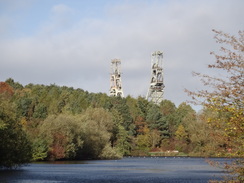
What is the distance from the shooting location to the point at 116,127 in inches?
3531

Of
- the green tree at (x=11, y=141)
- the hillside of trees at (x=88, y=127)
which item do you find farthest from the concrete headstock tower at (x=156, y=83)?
the green tree at (x=11, y=141)

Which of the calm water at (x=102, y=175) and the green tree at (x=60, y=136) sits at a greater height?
the green tree at (x=60, y=136)

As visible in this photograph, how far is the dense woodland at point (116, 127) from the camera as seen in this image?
9742 mm

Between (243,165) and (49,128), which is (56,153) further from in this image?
(243,165)

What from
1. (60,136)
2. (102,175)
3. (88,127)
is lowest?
(102,175)

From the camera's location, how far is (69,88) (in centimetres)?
14050

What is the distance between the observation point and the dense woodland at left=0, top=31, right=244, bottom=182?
974cm

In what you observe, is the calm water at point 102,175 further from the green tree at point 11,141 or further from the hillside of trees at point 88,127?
the hillside of trees at point 88,127

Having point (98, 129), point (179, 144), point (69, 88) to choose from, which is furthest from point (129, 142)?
point (69, 88)

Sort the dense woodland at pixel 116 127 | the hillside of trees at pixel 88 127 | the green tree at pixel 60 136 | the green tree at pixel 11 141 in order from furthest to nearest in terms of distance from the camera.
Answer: the green tree at pixel 60 136 → the hillside of trees at pixel 88 127 → the green tree at pixel 11 141 → the dense woodland at pixel 116 127

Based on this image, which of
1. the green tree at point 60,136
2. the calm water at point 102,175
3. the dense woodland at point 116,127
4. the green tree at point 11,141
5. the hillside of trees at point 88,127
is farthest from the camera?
the green tree at point 60,136

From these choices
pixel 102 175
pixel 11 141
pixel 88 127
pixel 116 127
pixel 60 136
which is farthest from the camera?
pixel 116 127

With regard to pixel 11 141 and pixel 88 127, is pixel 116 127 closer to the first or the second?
pixel 88 127

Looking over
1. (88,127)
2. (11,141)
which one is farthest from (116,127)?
Result: (11,141)
